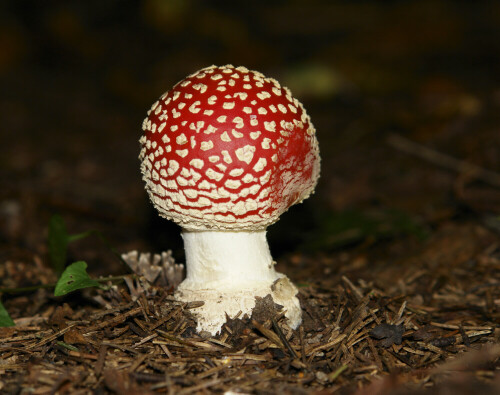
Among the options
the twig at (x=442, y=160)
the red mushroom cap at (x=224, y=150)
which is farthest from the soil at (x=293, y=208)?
the red mushroom cap at (x=224, y=150)

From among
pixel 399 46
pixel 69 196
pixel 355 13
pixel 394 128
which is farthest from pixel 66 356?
pixel 355 13

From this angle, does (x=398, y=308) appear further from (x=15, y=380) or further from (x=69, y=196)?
(x=69, y=196)

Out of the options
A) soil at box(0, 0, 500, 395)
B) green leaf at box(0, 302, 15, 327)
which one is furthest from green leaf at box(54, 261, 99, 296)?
green leaf at box(0, 302, 15, 327)

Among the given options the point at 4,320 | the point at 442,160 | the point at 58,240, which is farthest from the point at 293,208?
the point at 4,320

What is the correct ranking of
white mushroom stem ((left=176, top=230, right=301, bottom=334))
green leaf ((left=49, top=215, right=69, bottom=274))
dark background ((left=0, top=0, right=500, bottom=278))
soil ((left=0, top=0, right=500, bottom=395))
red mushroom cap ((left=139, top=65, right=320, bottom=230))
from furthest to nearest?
dark background ((left=0, top=0, right=500, bottom=278))
green leaf ((left=49, top=215, right=69, bottom=274))
white mushroom stem ((left=176, top=230, right=301, bottom=334))
red mushroom cap ((left=139, top=65, right=320, bottom=230))
soil ((left=0, top=0, right=500, bottom=395))

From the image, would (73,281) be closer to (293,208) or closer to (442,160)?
(293,208)

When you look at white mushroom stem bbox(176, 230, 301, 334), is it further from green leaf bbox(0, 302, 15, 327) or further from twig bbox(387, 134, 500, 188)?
twig bbox(387, 134, 500, 188)

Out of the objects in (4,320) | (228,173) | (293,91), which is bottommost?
(4,320)

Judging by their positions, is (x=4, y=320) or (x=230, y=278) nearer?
(x=4, y=320)
